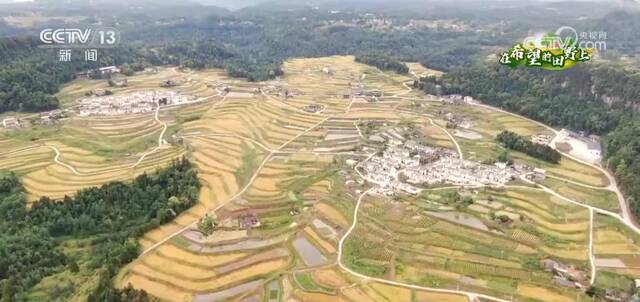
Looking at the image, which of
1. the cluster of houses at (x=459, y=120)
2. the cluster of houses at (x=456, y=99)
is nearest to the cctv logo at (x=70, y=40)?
the cluster of houses at (x=456, y=99)

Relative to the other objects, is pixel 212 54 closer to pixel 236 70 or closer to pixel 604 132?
pixel 236 70

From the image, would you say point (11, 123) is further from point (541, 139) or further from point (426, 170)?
point (541, 139)

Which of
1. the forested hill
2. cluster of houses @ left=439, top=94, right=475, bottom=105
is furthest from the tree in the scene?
cluster of houses @ left=439, top=94, right=475, bottom=105

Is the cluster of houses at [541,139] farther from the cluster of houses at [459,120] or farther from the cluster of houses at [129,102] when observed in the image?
the cluster of houses at [129,102]

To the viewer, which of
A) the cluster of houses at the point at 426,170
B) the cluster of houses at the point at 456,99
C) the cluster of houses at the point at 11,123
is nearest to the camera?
the cluster of houses at the point at 426,170

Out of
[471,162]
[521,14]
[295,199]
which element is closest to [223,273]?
[295,199]

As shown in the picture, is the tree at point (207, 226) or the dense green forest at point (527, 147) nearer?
the tree at point (207, 226)
